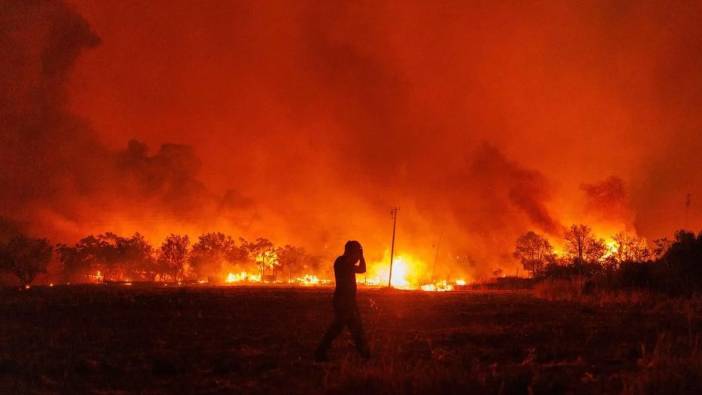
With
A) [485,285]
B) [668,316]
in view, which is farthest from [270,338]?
[485,285]

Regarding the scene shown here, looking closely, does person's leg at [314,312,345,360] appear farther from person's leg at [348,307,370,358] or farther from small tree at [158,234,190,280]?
small tree at [158,234,190,280]

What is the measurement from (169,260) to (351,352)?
70.7 metres

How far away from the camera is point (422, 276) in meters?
74.3

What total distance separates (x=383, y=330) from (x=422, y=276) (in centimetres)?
5870

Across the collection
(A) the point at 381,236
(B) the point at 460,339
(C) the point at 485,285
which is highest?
(A) the point at 381,236

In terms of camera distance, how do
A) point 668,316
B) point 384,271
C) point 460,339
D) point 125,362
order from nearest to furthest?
1. point 125,362
2. point 460,339
3. point 668,316
4. point 384,271

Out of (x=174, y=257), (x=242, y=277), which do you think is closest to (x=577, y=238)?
(x=242, y=277)

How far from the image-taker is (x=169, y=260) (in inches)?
3118

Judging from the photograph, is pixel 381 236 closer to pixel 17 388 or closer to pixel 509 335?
pixel 509 335

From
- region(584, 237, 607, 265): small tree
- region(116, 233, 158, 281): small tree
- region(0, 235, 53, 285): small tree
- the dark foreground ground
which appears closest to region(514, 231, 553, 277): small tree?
region(584, 237, 607, 265): small tree

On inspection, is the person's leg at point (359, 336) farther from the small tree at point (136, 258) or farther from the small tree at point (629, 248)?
the small tree at point (136, 258)

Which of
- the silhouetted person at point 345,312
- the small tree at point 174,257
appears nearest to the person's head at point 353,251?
the silhouetted person at point 345,312

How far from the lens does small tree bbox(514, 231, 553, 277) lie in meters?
70.8

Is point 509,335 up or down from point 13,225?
down
